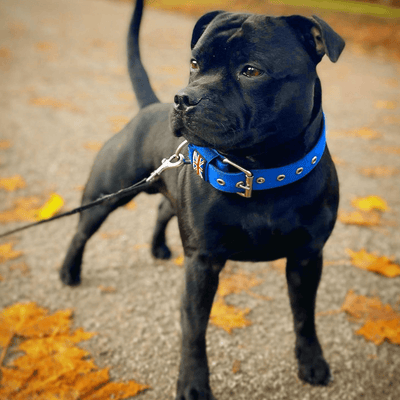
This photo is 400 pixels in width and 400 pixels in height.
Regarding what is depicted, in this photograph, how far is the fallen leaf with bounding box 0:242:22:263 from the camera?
10.6 ft

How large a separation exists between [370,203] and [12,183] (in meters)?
3.56

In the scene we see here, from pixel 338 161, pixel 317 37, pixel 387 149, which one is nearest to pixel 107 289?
pixel 317 37

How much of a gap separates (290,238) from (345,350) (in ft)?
3.45

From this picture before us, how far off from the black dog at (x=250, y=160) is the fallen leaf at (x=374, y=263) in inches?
44.3

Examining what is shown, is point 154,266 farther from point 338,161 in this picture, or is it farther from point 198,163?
point 338,161

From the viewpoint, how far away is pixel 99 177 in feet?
8.82

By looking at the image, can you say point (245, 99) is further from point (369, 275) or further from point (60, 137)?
point (60, 137)

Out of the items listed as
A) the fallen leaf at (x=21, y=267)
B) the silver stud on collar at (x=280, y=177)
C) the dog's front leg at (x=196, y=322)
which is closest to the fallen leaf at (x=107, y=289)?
the fallen leaf at (x=21, y=267)

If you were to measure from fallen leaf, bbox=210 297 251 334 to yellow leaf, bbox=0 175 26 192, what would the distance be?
250 centimetres

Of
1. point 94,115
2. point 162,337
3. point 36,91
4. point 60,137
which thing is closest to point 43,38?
point 36,91

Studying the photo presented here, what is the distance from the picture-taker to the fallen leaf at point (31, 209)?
370 centimetres

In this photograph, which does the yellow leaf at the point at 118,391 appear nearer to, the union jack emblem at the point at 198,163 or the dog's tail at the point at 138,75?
the union jack emblem at the point at 198,163

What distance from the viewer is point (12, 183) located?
414cm

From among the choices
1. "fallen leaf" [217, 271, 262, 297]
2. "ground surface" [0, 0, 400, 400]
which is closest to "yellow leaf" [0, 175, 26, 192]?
"ground surface" [0, 0, 400, 400]
